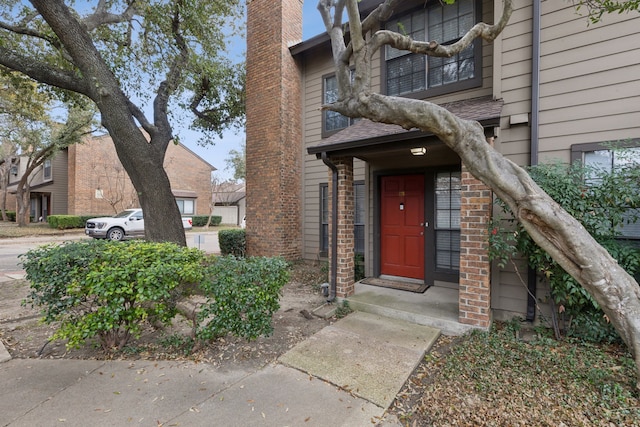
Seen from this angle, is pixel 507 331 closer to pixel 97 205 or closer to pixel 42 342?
pixel 42 342

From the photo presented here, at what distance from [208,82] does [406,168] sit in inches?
262

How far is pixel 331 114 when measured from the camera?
24.2 ft

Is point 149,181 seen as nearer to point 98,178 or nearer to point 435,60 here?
point 435,60

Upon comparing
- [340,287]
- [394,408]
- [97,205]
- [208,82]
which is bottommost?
[394,408]

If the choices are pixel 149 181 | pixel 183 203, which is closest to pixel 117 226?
pixel 183 203

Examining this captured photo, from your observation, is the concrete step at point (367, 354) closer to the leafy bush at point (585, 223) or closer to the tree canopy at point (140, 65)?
the leafy bush at point (585, 223)

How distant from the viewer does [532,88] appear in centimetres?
402

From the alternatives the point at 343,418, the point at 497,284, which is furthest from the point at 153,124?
the point at 497,284

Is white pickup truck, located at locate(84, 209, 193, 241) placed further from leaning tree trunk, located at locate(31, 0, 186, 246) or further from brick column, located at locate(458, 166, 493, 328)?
brick column, located at locate(458, 166, 493, 328)

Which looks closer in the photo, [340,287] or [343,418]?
[343,418]

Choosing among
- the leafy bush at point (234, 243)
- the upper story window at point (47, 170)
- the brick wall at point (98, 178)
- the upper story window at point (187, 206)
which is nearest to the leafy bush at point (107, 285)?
the leafy bush at point (234, 243)

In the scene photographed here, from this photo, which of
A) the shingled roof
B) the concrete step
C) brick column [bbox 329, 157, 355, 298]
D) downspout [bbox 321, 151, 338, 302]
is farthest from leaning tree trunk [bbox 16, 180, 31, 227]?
the concrete step

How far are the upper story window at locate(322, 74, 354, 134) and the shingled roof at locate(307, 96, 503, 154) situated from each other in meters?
2.03

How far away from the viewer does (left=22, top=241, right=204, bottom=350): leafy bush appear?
272cm
